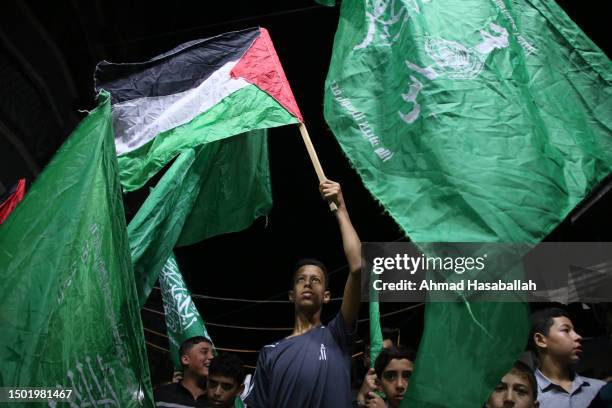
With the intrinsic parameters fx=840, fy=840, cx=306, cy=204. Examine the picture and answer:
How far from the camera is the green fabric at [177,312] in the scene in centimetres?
584

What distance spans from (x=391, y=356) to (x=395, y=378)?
0.13 metres

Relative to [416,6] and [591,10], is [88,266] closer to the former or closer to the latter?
A: [416,6]

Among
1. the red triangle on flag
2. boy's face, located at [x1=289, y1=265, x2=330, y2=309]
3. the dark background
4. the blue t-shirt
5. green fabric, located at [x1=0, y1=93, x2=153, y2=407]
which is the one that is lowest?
the dark background

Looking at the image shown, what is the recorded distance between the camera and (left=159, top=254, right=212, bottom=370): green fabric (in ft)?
19.1

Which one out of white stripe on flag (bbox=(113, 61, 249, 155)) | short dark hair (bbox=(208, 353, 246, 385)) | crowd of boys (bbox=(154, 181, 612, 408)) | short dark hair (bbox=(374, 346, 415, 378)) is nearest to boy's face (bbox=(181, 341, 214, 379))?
crowd of boys (bbox=(154, 181, 612, 408))

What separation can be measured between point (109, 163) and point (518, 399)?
2341mm

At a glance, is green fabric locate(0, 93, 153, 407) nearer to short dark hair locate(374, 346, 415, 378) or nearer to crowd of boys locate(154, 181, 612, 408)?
crowd of boys locate(154, 181, 612, 408)

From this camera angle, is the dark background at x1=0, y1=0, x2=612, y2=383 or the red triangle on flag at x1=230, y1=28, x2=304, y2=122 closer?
the red triangle on flag at x1=230, y1=28, x2=304, y2=122

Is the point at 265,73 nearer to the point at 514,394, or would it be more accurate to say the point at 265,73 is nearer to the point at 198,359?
the point at 198,359

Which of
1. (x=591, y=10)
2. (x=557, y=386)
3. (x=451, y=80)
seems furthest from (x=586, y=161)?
(x=591, y=10)

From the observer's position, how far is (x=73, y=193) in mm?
3910

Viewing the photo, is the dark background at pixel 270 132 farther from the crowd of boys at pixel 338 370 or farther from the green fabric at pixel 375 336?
the crowd of boys at pixel 338 370

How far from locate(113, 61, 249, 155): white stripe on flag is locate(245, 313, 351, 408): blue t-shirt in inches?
55.8

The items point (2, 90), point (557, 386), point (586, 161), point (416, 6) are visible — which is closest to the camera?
point (586, 161)
